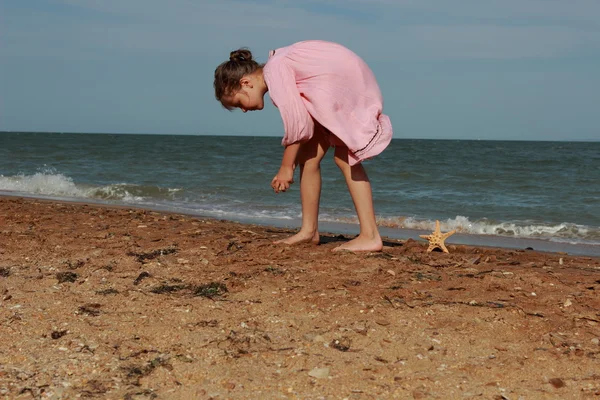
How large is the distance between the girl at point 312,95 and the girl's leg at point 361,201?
0.06 m

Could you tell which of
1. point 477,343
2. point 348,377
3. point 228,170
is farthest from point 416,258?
point 228,170

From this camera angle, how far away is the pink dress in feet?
13.3

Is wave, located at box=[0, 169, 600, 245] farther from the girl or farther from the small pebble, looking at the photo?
the small pebble

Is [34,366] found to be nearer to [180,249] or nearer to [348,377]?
[348,377]

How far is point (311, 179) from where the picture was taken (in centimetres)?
456

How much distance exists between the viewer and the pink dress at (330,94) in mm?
4039

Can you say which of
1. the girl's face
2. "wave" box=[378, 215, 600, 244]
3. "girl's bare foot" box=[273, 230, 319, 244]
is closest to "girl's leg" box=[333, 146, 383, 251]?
"girl's bare foot" box=[273, 230, 319, 244]

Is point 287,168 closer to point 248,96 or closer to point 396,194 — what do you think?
point 248,96

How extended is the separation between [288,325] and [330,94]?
5.18ft

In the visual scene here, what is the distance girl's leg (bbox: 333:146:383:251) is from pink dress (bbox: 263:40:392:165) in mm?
135

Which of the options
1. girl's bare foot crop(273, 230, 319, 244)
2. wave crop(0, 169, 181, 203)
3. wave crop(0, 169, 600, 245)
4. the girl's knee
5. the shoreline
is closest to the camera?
the girl's knee

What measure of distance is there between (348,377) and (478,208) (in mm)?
8853

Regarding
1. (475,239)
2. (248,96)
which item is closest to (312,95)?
(248,96)

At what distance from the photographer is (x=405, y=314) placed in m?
3.12
